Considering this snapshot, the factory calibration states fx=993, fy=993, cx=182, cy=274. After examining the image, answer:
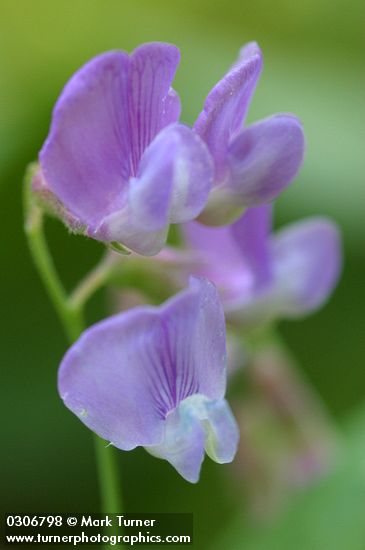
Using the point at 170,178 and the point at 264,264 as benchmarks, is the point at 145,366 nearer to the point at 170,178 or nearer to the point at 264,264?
the point at 170,178

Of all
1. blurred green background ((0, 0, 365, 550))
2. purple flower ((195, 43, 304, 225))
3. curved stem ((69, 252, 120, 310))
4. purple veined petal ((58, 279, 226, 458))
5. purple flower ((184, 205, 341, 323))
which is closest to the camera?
purple veined petal ((58, 279, 226, 458))

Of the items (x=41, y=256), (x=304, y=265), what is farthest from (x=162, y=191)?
(x=304, y=265)

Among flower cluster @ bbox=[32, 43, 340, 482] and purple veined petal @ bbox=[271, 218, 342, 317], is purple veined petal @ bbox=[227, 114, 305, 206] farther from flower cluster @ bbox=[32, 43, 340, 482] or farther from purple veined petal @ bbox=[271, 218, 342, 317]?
purple veined petal @ bbox=[271, 218, 342, 317]

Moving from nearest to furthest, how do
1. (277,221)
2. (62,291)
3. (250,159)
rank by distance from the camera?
(250,159)
(62,291)
(277,221)

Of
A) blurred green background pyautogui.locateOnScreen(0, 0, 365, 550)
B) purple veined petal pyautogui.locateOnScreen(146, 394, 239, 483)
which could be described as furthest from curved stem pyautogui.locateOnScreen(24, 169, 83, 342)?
blurred green background pyautogui.locateOnScreen(0, 0, 365, 550)

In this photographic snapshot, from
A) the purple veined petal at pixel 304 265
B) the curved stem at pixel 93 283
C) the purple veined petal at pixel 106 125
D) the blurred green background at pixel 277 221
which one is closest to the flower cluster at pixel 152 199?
the purple veined petal at pixel 106 125

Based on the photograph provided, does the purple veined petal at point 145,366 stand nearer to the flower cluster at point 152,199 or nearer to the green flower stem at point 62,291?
the flower cluster at point 152,199
